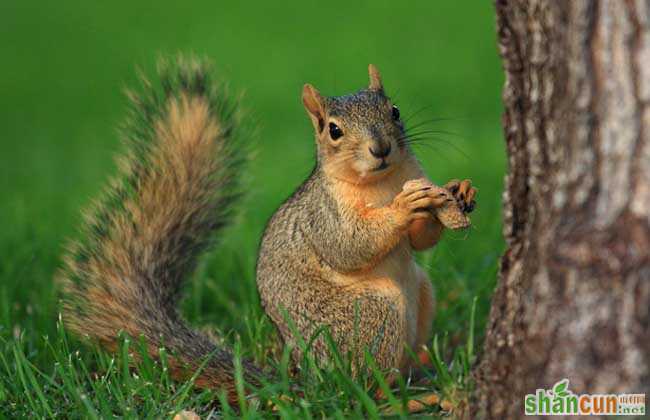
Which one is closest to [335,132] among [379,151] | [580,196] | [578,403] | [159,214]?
[379,151]

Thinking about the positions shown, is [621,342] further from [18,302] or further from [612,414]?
[18,302]

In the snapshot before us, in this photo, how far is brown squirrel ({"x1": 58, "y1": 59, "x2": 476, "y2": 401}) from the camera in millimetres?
2379

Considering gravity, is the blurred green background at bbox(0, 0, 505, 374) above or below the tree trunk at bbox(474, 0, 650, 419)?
above

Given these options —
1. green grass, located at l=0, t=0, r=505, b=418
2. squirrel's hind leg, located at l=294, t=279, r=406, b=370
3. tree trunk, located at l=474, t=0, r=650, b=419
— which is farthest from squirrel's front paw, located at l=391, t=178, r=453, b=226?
tree trunk, located at l=474, t=0, r=650, b=419

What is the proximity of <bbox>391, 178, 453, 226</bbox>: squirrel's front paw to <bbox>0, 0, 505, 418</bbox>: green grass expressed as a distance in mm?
338

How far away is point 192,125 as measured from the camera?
2.81m

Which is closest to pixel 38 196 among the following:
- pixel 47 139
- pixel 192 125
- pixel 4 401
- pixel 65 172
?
pixel 65 172

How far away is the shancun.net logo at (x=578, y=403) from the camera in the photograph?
5.18ft

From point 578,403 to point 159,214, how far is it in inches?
58.6

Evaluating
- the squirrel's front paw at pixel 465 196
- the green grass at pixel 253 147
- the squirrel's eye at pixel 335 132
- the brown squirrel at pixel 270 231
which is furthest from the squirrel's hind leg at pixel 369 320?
the squirrel's eye at pixel 335 132

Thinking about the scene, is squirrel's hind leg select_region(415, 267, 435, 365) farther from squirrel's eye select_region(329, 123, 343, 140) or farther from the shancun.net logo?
the shancun.net logo

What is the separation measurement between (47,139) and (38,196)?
194 cm

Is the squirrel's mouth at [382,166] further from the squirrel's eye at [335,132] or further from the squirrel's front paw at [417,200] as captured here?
the squirrel's eye at [335,132]

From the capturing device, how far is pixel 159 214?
276 centimetres
